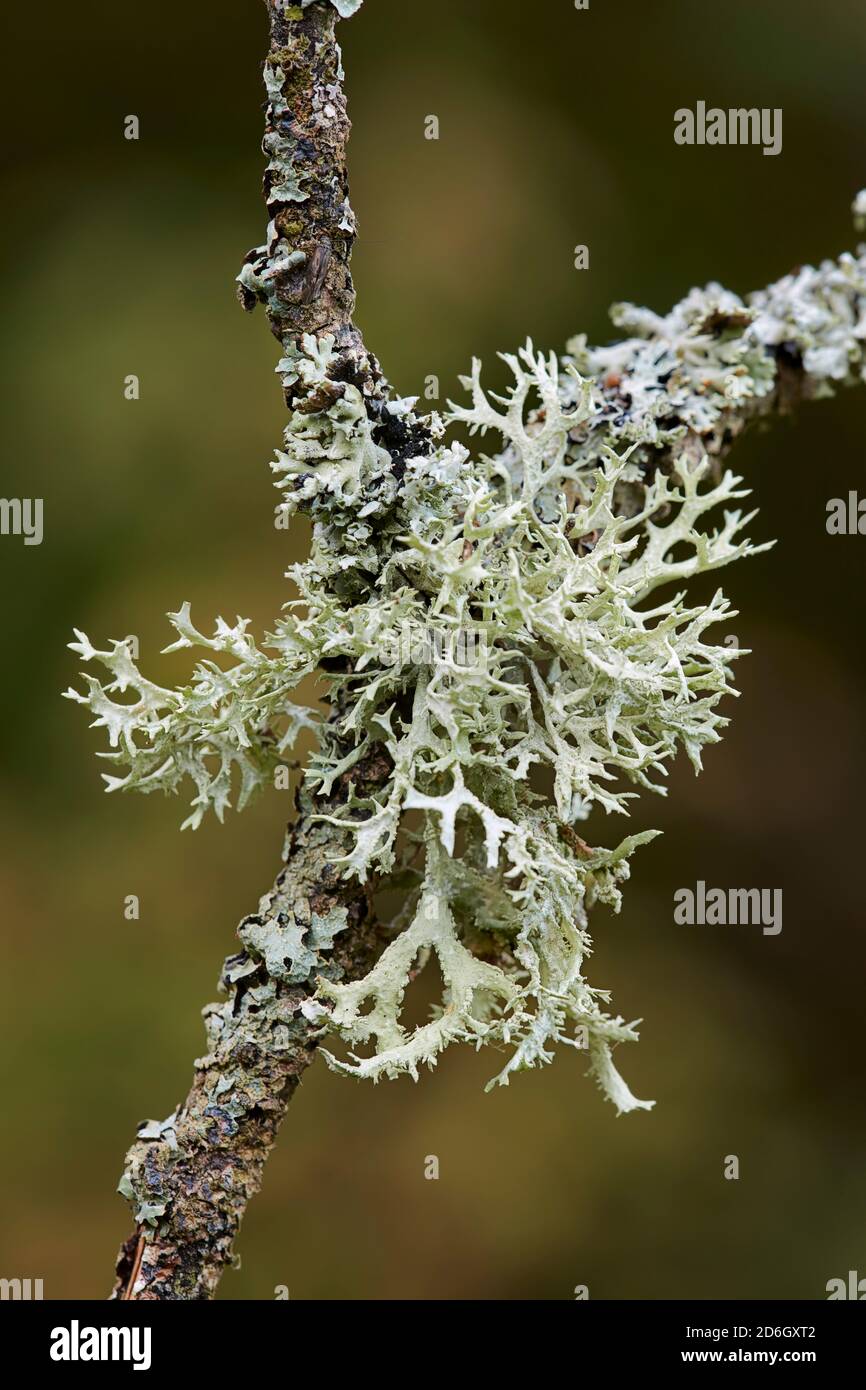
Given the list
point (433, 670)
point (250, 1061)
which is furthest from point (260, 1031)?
point (433, 670)

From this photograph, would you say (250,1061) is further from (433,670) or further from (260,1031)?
(433,670)

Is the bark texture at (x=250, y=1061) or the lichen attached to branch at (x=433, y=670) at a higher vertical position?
the lichen attached to branch at (x=433, y=670)

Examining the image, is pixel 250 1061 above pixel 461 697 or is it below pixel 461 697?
below

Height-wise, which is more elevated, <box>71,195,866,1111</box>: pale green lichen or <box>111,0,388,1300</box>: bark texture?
<box>71,195,866,1111</box>: pale green lichen

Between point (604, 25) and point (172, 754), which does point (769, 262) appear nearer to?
point (604, 25)

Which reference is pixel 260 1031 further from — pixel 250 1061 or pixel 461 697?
pixel 461 697

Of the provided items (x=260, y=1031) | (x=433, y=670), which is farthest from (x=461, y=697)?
(x=260, y=1031)

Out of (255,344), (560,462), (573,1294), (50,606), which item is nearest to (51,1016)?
(50,606)

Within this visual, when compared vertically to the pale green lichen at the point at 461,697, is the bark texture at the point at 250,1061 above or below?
below
